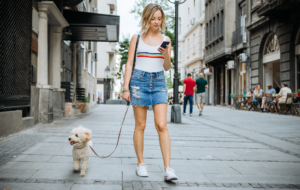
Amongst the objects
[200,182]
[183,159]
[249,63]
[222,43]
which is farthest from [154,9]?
[222,43]

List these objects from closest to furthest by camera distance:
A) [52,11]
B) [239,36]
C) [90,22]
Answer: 1. [52,11]
2. [90,22]
3. [239,36]

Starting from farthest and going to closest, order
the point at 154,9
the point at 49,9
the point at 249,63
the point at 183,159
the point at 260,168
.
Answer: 1. the point at 249,63
2. the point at 49,9
3. the point at 183,159
4. the point at 260,168
5. the point at 154,9

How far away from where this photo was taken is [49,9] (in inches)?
396

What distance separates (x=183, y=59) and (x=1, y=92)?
41.8 meters

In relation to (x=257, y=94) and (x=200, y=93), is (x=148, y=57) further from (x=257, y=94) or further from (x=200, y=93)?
(x=257, y=94)

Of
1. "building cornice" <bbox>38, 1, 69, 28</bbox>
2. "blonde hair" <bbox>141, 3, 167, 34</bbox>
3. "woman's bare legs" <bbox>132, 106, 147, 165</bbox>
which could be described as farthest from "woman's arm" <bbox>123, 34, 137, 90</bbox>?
"building cornice" <bbox>38, 1, 69, 28</bbox>

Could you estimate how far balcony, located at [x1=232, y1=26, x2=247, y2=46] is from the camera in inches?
942

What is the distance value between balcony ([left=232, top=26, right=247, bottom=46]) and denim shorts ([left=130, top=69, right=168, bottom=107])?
21.4 metres

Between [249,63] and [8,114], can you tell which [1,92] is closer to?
[8,114]

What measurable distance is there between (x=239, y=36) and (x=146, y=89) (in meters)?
22.4

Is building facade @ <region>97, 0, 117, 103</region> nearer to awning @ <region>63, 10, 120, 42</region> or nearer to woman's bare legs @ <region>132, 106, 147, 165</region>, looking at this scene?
awning @ <region>63, 10, 120, 42</region>

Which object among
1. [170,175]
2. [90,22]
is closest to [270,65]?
[90,22]

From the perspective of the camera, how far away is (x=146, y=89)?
12.4 ft

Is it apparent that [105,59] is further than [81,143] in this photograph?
Yes
